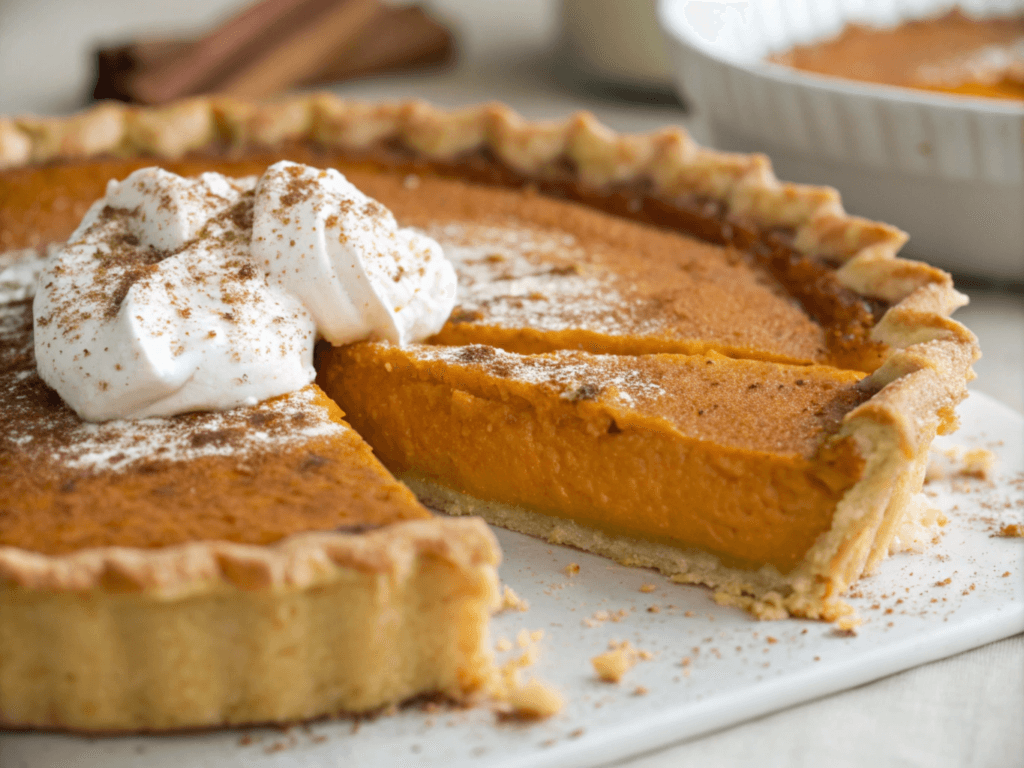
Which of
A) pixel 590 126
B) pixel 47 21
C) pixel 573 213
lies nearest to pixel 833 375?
pixel 573 213

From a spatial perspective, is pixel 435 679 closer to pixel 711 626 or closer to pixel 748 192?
pixel 711 626

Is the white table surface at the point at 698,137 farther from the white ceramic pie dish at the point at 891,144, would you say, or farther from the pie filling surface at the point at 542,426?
the pie filling surface at the point at 542,426

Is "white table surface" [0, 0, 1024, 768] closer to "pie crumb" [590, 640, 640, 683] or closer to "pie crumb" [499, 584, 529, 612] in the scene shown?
"pie crumb" [590, 640, 640, 683]

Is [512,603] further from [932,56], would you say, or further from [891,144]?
[932,56]

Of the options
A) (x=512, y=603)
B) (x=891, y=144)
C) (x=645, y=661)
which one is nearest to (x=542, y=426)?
(x=512, y=603)

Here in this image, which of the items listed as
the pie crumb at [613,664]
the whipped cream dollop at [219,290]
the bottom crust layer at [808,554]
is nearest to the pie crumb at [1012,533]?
the bottom crust layer at [808,554]

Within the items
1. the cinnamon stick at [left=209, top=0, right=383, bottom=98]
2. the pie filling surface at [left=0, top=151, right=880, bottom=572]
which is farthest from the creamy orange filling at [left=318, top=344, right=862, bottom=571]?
the cinnamon stick at [left=209, top=0, right=383, bottom=98]
